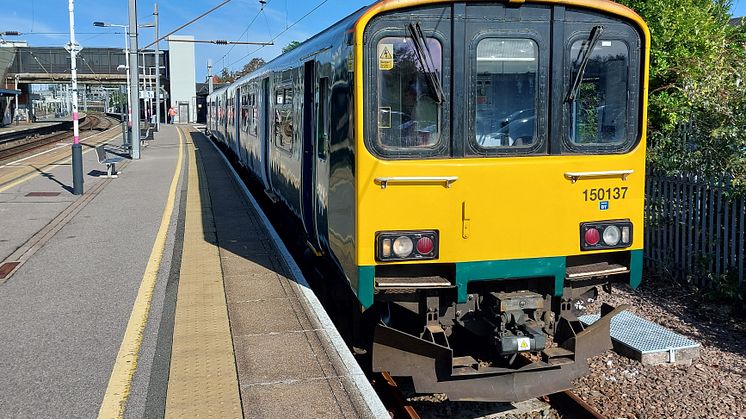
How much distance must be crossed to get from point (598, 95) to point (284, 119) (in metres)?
4.84

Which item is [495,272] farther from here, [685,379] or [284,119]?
[284,119]

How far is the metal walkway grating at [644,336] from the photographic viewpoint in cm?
640

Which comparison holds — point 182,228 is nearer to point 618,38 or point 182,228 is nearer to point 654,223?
point 654,223

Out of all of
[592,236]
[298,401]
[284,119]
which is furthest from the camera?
[284,119]

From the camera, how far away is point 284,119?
9.37m

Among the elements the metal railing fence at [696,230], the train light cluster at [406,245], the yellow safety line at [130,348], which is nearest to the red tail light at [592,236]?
the train light cluster at [406,245]

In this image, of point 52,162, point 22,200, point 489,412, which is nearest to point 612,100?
point 489,412

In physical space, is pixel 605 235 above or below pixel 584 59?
below

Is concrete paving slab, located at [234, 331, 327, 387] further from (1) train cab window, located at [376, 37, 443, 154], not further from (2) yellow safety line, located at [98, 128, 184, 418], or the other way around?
(1) train cab window, located at [376, 37, 443, 154]

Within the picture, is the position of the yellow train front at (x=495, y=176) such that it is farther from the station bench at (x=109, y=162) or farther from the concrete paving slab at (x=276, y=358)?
the station bench at (x=109, y=162)

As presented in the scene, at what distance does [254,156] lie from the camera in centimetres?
1419

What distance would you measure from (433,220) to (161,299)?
3148 millimetres

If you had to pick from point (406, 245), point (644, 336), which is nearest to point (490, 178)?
point (406, 245)

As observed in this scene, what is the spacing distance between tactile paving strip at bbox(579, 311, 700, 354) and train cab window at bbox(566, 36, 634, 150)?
2013 mm
